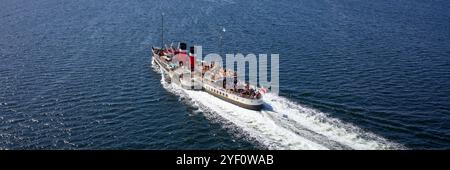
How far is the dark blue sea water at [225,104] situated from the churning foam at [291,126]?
221 mm

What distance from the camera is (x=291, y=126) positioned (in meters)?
109

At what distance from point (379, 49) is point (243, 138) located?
77.7 meters

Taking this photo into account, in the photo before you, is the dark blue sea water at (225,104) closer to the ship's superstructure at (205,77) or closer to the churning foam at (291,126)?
the churning foam at (291,126)

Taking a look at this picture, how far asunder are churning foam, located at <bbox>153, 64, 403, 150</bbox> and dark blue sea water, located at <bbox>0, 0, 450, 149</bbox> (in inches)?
8.7

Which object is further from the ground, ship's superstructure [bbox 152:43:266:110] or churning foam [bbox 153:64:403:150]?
ship's superstructure [bbox 152:43:266:110]

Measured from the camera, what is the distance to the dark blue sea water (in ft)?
350

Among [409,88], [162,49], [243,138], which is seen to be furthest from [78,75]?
[409,88]

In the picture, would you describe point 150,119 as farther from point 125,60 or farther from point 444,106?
point 444,106

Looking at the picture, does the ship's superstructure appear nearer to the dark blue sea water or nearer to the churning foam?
the churning foam

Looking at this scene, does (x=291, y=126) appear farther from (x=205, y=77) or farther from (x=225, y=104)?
(x=205, y=77)

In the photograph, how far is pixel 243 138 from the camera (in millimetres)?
106000

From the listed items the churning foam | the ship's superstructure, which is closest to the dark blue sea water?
the churning foam

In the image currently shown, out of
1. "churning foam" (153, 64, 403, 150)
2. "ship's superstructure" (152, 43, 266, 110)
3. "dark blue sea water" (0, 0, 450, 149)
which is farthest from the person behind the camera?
"ship's superstructure" (152, 43, 266, 110)

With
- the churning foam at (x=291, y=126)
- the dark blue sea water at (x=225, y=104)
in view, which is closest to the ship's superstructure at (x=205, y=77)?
the churning foam at (x=291, y=126)
